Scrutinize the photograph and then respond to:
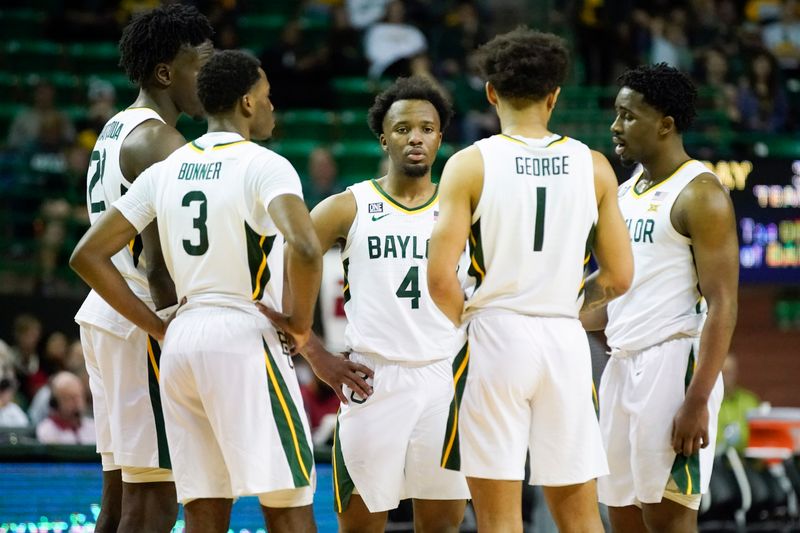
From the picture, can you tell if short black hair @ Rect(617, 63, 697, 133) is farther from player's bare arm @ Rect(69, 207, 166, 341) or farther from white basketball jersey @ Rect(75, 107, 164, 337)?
player's bare arm @ Rect(69, 207, 166, 341)

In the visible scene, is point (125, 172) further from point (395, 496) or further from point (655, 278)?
point (655, 278)

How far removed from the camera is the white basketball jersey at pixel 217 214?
5145 millimetres

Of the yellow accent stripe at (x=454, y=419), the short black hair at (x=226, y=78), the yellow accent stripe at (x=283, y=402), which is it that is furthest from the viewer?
the short black hair at (x=226, y=78)

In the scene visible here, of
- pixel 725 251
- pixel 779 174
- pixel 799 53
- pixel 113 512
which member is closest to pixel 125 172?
pixel 113 512

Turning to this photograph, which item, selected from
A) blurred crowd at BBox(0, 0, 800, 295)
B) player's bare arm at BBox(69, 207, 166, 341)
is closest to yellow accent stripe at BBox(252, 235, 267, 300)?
player's bare arm at BBox(69, 207, 166, 341)

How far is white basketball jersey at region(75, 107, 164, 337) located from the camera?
567cm

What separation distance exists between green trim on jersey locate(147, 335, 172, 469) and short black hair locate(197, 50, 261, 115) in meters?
1.03

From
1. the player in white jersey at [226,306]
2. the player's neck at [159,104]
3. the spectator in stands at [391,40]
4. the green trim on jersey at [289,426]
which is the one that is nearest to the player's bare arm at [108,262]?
the player in white jersey at [226,306]

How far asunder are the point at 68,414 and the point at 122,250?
412 centimetres

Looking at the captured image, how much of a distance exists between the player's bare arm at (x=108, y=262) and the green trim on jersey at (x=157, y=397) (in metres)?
0.30

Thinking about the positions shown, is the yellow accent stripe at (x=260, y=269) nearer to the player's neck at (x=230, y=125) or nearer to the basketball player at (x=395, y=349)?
the player's neck at (x=230, y=125)

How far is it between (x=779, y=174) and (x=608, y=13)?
4.75 m

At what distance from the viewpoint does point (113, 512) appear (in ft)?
19.3

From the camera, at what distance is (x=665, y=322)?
5.83m
